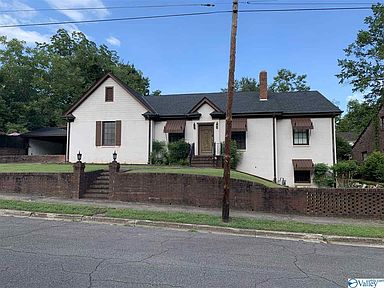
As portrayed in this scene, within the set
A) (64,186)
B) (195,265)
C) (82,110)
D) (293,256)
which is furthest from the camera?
(82,110)

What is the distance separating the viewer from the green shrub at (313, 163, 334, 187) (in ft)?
70.0

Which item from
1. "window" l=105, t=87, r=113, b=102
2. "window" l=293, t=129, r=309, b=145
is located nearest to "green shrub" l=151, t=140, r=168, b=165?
"window" l=105, t=87, r=113, b=102

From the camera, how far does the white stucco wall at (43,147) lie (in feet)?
103

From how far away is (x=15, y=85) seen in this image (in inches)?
1428

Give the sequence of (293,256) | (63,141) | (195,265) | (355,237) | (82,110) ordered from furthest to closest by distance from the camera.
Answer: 1. (63,141)
2. (82,110)
3. (355,237)
4. (293,256)
5. (195,265)

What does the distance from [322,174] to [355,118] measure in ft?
101

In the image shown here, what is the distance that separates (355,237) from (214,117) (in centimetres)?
1524

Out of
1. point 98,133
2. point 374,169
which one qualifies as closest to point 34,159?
point 98,133

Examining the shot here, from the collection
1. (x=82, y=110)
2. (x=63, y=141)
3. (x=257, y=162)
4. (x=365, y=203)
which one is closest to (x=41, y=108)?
(x=63, y=141)

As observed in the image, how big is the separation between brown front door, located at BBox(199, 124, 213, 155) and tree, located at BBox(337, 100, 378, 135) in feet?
70.4

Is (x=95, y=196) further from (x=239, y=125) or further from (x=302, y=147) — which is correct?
(x=302, y=147)

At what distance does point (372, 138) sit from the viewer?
3359 cm

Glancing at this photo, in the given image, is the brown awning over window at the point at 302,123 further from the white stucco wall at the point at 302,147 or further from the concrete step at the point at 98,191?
the concrete step at the point at 98,191

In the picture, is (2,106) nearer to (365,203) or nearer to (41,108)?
(41,108)
